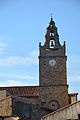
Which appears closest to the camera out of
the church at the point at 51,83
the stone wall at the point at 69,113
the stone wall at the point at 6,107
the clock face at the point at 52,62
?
the stone wall at the point at 69,113

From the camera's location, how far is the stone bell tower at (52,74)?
45156 mm

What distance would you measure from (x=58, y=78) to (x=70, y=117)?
25.8 m

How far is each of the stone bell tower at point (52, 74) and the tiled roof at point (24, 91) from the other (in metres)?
1.58

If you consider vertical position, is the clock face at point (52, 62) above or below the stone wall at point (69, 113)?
above

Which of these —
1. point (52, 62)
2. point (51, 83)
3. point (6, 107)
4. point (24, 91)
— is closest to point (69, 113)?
point (6, 107)

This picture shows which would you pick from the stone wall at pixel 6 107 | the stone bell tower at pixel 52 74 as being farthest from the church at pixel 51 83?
the stone wall at pixel 6 107

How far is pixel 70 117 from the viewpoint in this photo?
66.6 feet

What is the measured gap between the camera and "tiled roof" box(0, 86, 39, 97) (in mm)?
46531

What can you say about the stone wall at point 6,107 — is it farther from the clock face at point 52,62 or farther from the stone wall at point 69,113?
the clock face at point 52,62

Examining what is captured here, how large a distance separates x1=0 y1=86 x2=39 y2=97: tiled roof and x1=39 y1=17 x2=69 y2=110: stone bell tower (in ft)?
5.17

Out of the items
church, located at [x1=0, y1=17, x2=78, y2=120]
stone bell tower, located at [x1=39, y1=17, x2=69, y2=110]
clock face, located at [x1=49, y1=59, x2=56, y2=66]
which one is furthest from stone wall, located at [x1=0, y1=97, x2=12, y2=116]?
clock face, located at [x1=49, y1=59, x2=56, y2=66]

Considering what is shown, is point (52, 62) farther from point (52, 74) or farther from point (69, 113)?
point (69, 113)

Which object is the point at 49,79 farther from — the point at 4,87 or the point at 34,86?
the point at 4,87

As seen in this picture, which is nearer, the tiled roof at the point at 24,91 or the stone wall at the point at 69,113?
the stone wall at the point at 69,113
